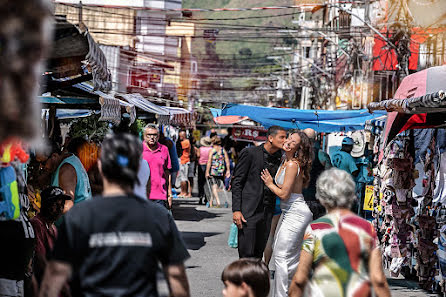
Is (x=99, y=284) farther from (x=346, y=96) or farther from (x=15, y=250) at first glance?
(x=346, y=96)

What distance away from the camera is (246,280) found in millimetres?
4227

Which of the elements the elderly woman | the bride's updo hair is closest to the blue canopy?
the bride's updo hair

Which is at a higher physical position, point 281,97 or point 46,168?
point 281,97

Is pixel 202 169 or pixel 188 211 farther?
pixel 202 169

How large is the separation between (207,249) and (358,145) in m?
4.00

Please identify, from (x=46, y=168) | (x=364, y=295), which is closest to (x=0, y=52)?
(x=364, y=295)

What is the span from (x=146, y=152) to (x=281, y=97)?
69.9 m

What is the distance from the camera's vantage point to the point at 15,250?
5.29 meters

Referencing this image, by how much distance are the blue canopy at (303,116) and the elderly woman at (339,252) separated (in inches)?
322

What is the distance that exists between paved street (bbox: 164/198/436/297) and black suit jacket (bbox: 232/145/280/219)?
49.1 inches

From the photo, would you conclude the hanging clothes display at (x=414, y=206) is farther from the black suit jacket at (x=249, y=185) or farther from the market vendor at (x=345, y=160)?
the black suit jacket at (x=249, y=185)

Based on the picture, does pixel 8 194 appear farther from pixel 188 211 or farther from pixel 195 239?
pixel 188 211

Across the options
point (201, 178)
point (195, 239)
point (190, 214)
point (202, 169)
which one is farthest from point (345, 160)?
point (201, 178)

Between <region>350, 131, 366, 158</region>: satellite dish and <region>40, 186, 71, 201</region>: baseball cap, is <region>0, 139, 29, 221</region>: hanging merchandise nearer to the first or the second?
<region>40, 186, 71, 201</region>: baseball cap
